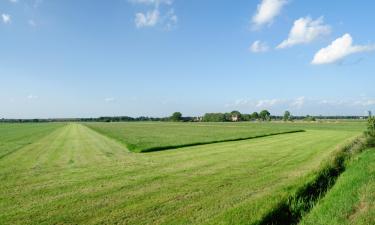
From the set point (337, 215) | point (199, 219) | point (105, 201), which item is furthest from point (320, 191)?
point (105, 201)

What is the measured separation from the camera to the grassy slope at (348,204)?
7.25 m

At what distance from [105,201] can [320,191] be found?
6.54 meters

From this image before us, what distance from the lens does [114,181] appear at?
1175cm

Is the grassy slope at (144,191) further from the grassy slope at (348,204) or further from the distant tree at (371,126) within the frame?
the distant tree at (371,126)

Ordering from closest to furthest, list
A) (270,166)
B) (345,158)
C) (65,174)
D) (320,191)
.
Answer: (320,191), (65,174), (270,166), (345,158)

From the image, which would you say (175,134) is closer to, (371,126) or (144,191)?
(371,126)

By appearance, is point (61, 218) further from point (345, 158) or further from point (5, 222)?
point (345, 158)

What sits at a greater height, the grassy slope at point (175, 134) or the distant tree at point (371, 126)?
the distant tree at point (371, 126)

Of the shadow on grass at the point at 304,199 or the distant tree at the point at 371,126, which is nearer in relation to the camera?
the shadow on grass at the point at 304,199

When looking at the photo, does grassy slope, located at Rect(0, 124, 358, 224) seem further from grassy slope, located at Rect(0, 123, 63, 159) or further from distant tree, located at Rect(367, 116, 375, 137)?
distant tree, located at Rect(367, 116, 375, 137)

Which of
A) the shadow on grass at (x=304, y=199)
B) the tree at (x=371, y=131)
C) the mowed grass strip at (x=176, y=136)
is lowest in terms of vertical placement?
the shadow on grass at (x=304, y=199)

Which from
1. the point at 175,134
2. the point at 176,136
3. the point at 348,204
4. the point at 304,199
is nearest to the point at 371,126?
the point at 304,199

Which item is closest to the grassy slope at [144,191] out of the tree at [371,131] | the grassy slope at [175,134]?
the grassy slope at [175,134]

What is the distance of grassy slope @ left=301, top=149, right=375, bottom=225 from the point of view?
7.25 meters
